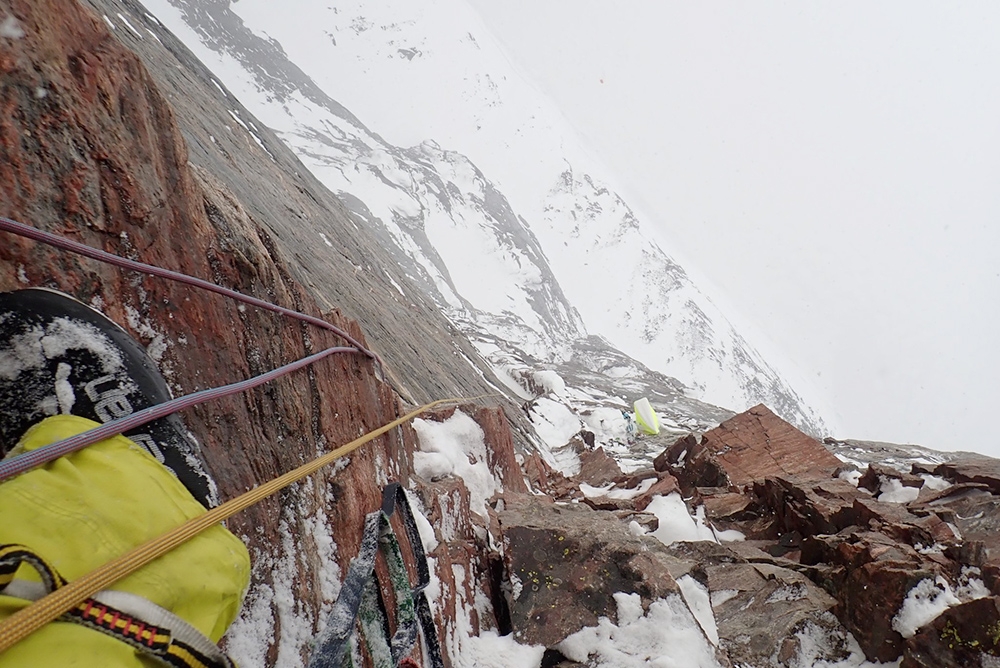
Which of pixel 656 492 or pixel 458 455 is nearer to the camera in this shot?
pixel 458 455

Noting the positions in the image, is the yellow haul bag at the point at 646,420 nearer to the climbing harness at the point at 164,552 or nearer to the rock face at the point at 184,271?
the rock face at the point at 184,271

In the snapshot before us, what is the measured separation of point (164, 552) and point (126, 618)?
0.18 meters

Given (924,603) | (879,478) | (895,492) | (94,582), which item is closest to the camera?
(94,582)

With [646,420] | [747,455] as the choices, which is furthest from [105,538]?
[646,420]

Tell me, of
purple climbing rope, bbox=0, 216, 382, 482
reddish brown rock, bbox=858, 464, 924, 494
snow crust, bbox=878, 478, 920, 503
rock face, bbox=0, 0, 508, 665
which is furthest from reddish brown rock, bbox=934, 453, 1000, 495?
purple climbing rope, bbox=0, 216, 382, 482

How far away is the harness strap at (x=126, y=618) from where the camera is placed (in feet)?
3.32

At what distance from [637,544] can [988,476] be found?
437cm

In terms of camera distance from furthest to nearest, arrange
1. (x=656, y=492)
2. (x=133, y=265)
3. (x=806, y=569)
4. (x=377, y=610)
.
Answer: (x=656, y=492) < (x=806, y=569) < (x=377, y=610) < (x=133, y=265)

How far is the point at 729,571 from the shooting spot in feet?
15.9

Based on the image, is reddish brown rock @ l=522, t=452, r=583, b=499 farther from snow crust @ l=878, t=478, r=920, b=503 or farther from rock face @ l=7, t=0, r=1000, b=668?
snow crust @ l=878, t=478, r=920, b=503

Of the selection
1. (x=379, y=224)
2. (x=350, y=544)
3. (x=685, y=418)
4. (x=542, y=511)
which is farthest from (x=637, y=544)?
(x=379, y=224)

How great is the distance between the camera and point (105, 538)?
1.18 metres

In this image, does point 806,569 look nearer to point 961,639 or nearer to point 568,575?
point 961,639

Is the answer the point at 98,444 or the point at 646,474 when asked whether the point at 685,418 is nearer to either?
the point at 646,474
